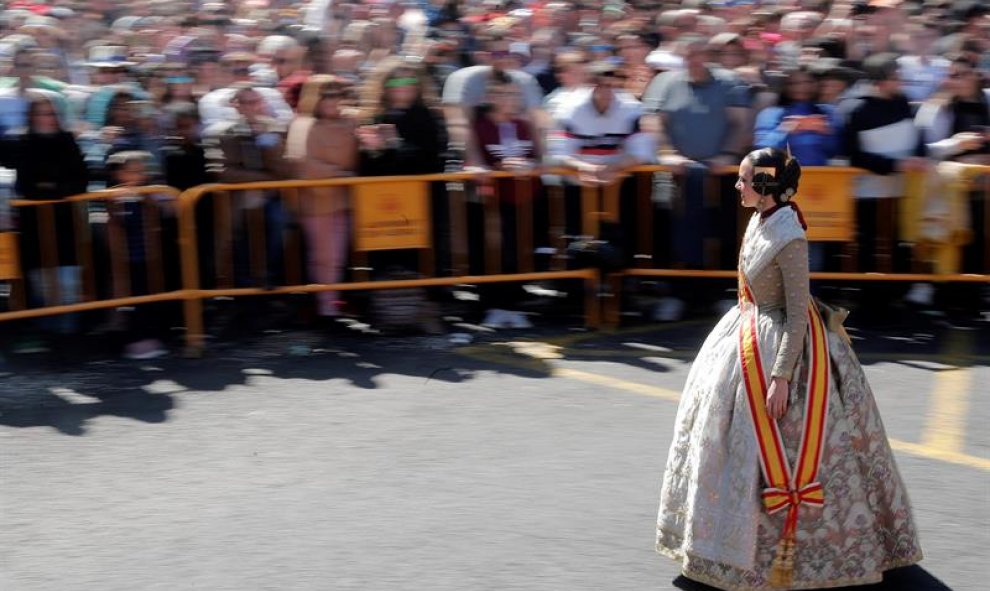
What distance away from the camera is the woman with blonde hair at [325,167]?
9.77 metres

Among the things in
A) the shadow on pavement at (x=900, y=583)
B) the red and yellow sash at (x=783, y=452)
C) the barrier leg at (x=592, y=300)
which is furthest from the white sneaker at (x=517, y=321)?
the red and yellow sash at (x=783, y=452)

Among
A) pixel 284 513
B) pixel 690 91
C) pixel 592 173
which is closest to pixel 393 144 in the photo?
pixel 592 173

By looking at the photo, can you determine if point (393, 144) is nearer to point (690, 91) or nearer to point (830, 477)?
point (690, 91)

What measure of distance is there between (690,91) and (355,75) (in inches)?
117

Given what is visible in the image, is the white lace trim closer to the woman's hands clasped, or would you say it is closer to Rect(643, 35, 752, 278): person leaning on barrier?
the woman's hands clasped

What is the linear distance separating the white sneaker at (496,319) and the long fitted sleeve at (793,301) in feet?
15.1

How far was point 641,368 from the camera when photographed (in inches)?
357

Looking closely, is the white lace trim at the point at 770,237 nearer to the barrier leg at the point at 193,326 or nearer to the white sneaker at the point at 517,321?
the white sneaker at the point at 517,321

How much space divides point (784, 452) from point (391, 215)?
4.76 m

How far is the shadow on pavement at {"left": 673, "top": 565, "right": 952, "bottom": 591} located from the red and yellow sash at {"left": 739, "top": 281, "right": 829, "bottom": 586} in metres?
0.38

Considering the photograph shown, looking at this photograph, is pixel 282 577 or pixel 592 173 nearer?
pixel 282 577

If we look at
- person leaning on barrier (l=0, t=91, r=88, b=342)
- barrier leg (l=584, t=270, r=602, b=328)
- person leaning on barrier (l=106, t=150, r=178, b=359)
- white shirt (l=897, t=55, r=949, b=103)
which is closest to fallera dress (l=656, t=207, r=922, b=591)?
barrier leg (l=584, t=270, r=602, b=328)

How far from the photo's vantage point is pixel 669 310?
10.3 metres

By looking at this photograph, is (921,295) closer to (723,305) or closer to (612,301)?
(723,305)
